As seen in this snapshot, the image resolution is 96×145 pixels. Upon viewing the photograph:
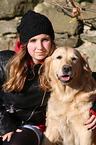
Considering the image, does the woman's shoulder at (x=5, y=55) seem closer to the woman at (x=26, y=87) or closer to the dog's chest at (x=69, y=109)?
the woman at (x=26, y=87)

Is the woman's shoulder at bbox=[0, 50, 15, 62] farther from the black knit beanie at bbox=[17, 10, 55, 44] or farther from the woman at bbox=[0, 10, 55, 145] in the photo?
the black knit beanie at bbox=[17, 10, 55, 44]

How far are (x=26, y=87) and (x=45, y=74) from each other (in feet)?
0.98

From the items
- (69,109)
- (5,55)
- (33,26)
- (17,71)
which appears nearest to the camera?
(69,109)

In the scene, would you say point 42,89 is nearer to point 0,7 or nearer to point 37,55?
point 37,55

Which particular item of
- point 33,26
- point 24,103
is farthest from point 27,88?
point 33,26

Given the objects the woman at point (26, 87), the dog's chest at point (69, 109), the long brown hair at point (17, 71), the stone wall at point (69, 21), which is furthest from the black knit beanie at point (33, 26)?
the stone wall at point (69, 21)

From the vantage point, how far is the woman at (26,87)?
7.36ft

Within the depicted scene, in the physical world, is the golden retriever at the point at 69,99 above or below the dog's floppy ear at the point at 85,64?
below

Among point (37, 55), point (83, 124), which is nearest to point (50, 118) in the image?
point (83, 124)

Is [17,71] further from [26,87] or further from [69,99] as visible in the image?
[69,99]

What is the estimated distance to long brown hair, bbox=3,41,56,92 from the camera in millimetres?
2307

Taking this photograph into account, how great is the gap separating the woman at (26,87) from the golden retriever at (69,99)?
0.16 m

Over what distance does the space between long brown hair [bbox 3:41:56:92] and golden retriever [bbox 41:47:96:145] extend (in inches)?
11.2

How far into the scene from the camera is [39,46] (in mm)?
2197
